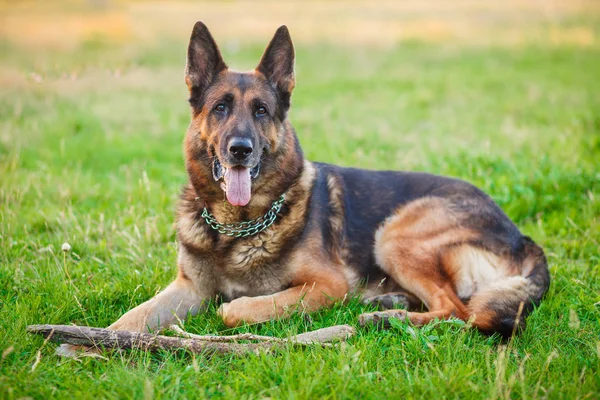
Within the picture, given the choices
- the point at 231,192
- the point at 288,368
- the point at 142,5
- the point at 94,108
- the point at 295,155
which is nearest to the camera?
the point at 288,368

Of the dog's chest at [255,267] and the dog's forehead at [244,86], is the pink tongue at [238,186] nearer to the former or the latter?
the dog's chest at [255,267]

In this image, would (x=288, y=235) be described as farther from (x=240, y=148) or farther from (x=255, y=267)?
(x=240, y=148)

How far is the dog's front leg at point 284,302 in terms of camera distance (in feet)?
12.3

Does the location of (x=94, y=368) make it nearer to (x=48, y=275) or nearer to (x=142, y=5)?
(x=48, y=275)

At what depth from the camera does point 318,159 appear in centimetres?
746

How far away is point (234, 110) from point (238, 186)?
1.88 ft

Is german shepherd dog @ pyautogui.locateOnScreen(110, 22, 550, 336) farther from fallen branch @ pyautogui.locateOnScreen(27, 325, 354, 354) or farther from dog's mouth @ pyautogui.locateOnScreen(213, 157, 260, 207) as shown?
fallen branch @ pyautogui.locateOnScreen(27, 325, 354, 354)

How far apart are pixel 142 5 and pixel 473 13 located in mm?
18020

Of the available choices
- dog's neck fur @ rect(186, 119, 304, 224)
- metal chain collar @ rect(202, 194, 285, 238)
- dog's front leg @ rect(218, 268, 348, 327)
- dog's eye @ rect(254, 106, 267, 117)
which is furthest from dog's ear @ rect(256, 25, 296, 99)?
dog's front leg @ rect(218, 268, 348, 327)

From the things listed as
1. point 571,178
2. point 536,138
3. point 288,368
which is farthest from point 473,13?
point 288,368

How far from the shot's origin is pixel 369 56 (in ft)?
54.5

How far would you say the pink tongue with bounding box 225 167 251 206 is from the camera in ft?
13.2

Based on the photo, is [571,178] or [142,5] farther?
[142,5]

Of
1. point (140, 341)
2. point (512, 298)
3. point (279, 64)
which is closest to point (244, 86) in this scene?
point (279, 64)
